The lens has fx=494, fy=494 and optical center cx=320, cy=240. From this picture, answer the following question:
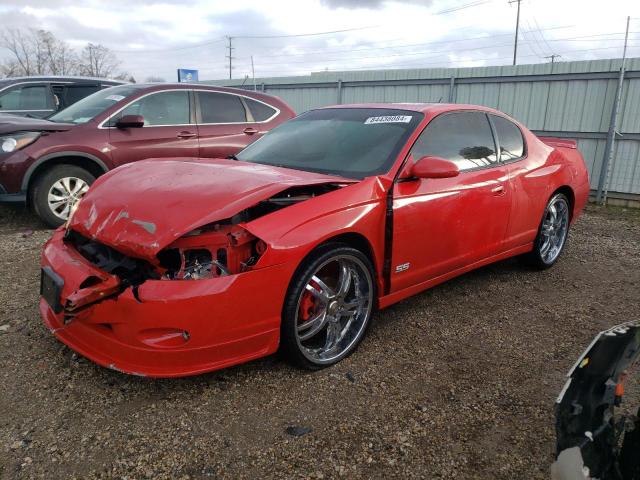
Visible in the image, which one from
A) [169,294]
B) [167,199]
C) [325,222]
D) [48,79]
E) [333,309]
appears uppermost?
[48,79]

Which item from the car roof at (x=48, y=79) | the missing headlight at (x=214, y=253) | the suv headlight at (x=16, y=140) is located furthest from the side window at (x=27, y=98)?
the missing headlight at (x=214, y=253)

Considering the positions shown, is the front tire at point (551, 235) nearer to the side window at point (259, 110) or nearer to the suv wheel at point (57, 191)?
the side window at point (259, 110)

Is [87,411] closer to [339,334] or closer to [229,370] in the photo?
[229,370]

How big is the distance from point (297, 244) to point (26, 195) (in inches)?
166

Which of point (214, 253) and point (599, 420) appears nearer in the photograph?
point (599, 420)

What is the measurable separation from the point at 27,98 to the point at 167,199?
268 inches

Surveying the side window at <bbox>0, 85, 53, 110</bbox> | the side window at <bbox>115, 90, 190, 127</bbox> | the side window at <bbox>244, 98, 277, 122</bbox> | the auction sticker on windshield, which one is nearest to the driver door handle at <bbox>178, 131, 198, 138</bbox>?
the side window at <bbox>115, 90, 190, 127</bbox>

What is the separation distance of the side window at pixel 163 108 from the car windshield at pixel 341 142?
102 inches

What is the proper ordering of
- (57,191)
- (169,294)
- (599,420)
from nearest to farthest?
(599,420)
(169,294)
(57,191)

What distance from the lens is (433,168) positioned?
10.1ft

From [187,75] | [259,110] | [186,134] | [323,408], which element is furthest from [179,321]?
[187,75]

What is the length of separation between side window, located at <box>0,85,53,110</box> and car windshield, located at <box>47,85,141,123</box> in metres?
2.11

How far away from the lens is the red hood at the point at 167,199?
8.14 feet

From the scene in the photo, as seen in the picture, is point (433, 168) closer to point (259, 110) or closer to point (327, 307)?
point (327, 307)
